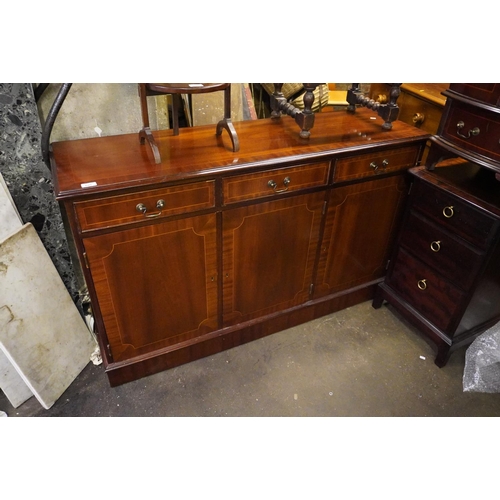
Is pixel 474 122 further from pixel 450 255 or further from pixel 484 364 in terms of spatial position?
pixel 484 364

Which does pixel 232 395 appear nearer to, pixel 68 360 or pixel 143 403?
pixel 143 403

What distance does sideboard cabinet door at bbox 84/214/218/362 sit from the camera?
1379 mm

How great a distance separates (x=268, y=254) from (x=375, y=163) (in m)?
0.56

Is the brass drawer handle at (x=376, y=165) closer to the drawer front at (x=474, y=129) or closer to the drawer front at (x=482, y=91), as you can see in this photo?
the drawer front at (x=474, y=129)

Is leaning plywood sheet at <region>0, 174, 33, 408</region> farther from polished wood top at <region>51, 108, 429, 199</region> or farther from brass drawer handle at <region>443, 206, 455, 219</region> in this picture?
brass drawer handle at <region>443, 206, 455, 219</region>

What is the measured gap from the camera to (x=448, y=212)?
5.34 ft

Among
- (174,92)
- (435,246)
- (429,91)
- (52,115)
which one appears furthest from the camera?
(429,91)

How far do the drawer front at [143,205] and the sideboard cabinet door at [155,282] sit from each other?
0.14 feet

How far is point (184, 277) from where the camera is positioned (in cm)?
155

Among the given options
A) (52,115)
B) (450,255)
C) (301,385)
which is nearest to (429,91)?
(450,255)

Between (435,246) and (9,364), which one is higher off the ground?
(435,246)

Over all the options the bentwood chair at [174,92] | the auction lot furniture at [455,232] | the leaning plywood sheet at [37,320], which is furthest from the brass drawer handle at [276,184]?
the leaning plywood sheet at [37,320]

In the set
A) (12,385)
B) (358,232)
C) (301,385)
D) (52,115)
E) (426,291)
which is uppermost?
(52,115)

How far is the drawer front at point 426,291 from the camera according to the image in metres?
1.72
